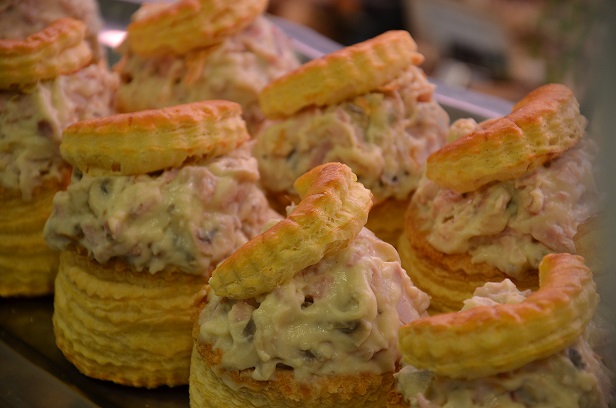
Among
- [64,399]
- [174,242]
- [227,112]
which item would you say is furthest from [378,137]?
[64,399]

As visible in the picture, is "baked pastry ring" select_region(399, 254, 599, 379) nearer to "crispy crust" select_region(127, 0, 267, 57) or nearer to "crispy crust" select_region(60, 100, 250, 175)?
"crispy crust" select_region(60, 100, 250, 175)

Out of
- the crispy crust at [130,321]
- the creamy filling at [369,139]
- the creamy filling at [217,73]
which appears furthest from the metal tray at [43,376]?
the creamy filling at [217,73]

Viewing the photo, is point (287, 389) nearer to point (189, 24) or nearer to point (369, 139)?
point (369, 139)

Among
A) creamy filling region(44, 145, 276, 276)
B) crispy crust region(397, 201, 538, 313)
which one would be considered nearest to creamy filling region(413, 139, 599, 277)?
crispy crust region(397, 201, 538, 313)

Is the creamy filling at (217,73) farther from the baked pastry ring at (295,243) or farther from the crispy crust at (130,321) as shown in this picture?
the baked pastry ring at (295,243)

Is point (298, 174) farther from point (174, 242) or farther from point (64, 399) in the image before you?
point (64, 399)

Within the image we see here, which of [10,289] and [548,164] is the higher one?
[548,164]

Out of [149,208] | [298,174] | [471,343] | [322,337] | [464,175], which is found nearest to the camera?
[471,343]
